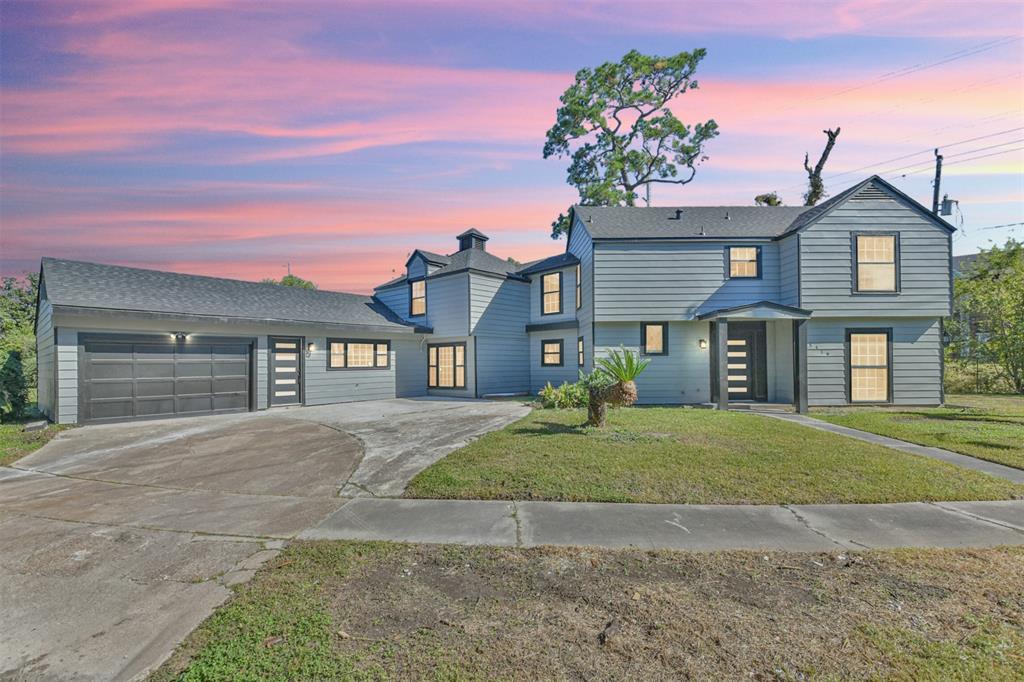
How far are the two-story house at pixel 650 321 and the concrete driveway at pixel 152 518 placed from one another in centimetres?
282

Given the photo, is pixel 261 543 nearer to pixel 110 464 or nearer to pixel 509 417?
pixel 110 464

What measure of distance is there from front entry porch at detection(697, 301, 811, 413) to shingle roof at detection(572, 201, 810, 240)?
3.02m

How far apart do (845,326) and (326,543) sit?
632 inches

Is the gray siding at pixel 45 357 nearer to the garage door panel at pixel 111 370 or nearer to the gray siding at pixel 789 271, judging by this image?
the garage door panel at pixel 111 370

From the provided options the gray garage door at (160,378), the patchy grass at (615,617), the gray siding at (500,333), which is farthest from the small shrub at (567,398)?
the gray garage door at (160,378)

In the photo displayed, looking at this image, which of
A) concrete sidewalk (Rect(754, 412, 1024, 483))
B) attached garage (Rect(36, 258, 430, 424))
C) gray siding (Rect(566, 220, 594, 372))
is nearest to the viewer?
concrete sidewalk (Rect(754, 412, 1024, 483))

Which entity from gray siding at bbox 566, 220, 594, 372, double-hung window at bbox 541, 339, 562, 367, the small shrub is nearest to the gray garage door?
the small shrub

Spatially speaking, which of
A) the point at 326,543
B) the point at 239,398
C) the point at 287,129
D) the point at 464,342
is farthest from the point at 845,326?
the point at 239,398

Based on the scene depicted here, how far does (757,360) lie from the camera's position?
1534cm

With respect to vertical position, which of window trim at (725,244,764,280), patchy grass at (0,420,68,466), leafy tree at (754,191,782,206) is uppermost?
leafy tree at (754,191,782,206)

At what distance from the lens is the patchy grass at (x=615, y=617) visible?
2416mm

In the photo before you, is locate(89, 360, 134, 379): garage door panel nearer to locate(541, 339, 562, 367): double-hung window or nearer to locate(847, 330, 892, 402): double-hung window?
locate(541, 339, 562, 367): double-hung window

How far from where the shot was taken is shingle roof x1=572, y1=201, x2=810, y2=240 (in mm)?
15203

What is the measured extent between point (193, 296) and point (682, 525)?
16286 millimetres
